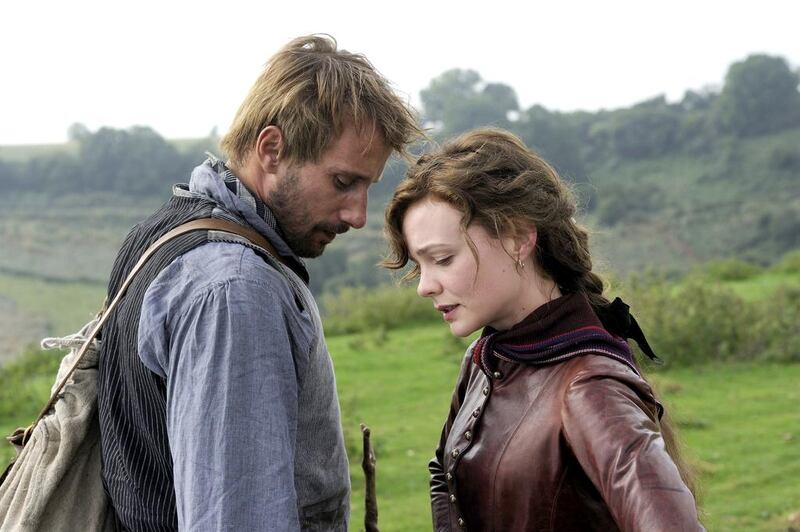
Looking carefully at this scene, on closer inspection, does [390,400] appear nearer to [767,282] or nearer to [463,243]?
[463,243]

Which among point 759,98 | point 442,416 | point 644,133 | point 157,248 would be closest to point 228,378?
point 157,248

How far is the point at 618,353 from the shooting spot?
2471 mm

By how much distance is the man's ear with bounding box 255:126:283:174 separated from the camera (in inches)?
104

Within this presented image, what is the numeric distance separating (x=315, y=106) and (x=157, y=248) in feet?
1.75

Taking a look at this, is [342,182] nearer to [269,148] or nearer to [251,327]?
[269,148]

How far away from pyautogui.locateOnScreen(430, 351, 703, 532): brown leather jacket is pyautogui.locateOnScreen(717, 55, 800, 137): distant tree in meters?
60.6

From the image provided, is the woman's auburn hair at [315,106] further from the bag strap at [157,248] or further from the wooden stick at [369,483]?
the wooden stick at [369,483]

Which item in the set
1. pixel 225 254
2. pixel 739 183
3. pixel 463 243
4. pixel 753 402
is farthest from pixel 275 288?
pixel 739 183

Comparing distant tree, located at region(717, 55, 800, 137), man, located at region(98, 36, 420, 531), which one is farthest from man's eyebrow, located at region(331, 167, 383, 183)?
distant tree, located at region(717, 55, 800, 137)

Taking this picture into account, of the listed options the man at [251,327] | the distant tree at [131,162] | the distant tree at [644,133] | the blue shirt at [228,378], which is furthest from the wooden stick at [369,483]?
the distant tree at [644,133]

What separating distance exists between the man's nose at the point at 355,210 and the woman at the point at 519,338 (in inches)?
3.1

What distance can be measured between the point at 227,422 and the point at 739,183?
5755cm

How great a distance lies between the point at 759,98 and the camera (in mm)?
60719

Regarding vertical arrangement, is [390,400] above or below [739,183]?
above
